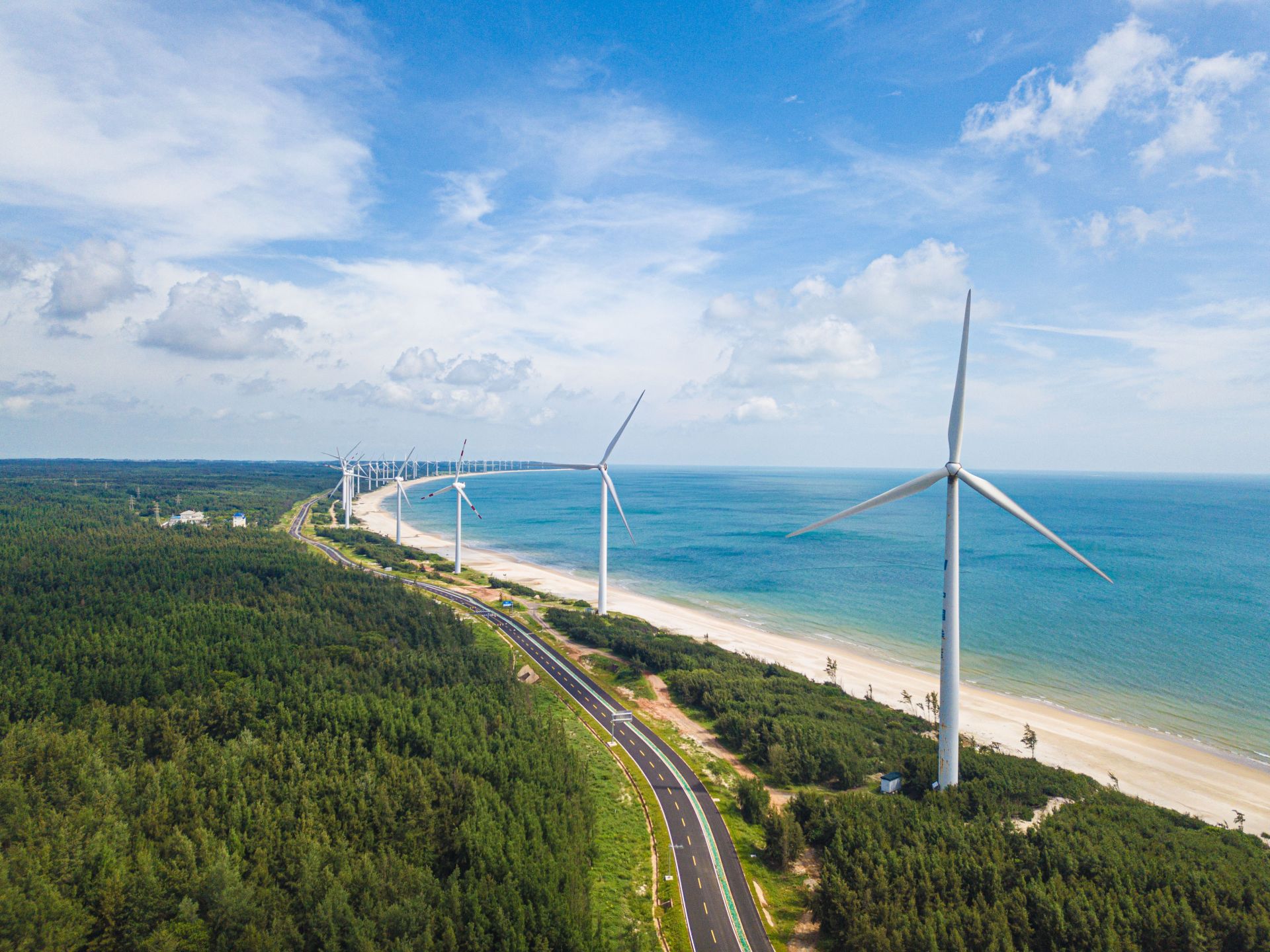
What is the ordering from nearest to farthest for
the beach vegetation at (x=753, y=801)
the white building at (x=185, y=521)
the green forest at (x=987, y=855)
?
the green forest at (x=987, y=855), the beach vegetation at (x=753, y=801), the white building at (x=185, y=521)

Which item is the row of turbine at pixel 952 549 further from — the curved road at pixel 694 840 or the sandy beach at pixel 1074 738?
the sandy beach at pixel 1074 738

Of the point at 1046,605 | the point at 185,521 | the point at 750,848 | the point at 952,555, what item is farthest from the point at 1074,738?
the point at 185,521

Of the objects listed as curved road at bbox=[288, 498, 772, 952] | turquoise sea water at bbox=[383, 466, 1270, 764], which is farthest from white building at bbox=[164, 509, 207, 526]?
curved road at bbox=[288, 498, 772, 952]

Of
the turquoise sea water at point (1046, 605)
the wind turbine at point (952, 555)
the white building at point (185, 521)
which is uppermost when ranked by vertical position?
the wind turbine at point (952, 555)

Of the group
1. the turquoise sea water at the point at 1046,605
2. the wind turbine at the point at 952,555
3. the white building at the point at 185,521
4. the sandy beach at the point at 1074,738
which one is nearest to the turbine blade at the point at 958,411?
the wind turbine at the point at 952,555

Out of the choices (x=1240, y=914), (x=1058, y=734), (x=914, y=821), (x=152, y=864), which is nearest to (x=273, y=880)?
(x=152, y=864)

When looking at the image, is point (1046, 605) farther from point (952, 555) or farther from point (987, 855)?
point (987, 855)

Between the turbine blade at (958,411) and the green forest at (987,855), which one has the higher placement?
the turbine blade at (958,411)
